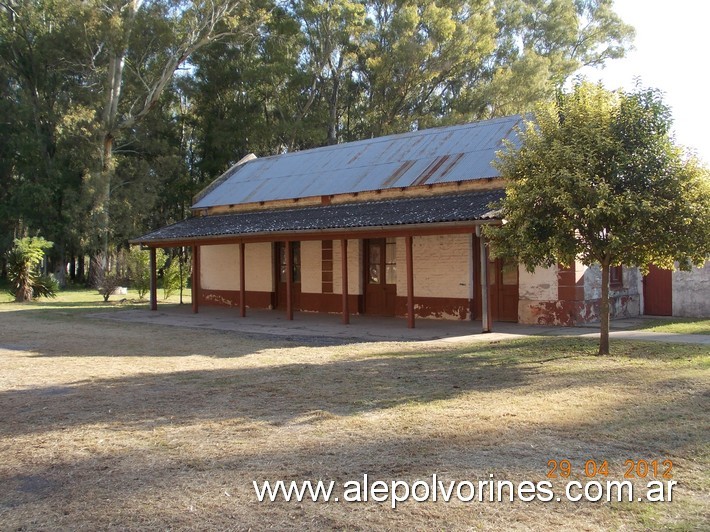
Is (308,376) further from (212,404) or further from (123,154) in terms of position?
(123,154)

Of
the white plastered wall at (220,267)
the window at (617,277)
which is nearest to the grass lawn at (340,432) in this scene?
the window at (617,277)

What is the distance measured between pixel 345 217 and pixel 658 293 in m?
8.41

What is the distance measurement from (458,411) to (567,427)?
1159 millimetres

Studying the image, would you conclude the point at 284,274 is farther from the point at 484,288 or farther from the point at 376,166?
the point at 484,288

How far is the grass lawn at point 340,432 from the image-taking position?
165 inches

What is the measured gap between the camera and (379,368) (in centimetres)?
971

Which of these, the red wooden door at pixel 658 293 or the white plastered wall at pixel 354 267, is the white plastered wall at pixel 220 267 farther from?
the red wooden door at pixel 658 293

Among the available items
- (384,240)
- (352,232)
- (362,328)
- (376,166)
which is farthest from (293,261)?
(362,328)

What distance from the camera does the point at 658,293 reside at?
17031 mm

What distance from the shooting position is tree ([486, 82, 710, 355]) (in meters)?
9.17

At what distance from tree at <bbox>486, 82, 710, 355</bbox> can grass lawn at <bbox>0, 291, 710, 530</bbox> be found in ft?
5.67

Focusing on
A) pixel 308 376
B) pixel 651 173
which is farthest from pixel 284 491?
pixel 651 173

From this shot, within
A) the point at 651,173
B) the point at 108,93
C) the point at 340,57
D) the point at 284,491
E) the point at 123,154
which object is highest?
the point at 340,57

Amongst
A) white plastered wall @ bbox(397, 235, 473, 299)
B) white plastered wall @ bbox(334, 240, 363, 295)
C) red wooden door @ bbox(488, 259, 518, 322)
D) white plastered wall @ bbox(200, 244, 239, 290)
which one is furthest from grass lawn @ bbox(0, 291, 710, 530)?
white plastered wall @ bbox(200, 244, 239, 290)
